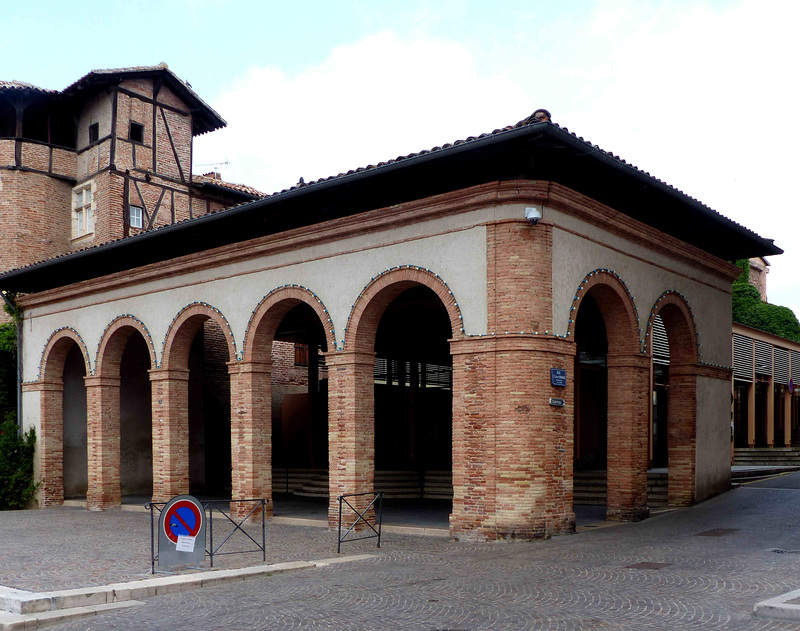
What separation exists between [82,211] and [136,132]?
9.48 feet

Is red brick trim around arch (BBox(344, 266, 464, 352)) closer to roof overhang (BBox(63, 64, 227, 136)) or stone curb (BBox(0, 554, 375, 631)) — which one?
stone curb (BBox(0, 554, 375, 631))

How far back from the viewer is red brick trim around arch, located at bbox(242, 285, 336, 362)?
15.8 m

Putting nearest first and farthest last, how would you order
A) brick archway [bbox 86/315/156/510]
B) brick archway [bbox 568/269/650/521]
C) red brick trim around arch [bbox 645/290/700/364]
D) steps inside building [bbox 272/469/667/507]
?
brick archway [bbox 568/269/650/521] < red brick trim around arch [bbox 645/290/700/364] < steps inside building [bbox 272/469/667/507] < brick archway [bbox 86/315/156/510]

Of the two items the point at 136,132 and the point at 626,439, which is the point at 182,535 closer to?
the point at 626,439

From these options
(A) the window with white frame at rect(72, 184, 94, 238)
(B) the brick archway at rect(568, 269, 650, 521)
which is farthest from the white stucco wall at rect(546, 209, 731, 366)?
(A) the window with white frame at rect(72, 184, 94, 238)

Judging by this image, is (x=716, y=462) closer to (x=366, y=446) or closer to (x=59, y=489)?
(x=366, y=446)

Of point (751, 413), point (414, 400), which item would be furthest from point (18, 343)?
point (751, 413)

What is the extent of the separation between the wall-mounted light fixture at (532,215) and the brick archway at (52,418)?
14.1 metres

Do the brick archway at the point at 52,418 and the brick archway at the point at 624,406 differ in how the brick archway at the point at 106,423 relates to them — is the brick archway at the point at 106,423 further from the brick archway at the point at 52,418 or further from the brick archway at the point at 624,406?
the brick archway at the point at 624,406

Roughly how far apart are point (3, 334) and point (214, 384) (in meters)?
6.00

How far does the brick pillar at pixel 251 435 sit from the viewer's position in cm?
1653

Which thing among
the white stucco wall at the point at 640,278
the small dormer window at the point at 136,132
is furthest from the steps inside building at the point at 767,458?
the small dormer window at the point at 136,132

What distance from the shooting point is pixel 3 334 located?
24109 mm

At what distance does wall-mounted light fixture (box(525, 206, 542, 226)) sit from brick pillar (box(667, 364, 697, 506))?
5.85 m
